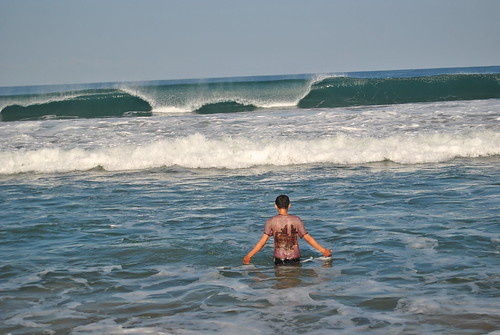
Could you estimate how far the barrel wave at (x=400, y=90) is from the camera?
32.0m

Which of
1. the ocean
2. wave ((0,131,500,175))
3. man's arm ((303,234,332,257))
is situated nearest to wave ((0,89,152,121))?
the ocean

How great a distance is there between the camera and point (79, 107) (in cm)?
3291

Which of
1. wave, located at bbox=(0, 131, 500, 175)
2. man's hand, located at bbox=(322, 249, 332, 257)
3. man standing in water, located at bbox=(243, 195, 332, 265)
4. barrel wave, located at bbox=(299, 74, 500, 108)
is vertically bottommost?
man's hand, located at bbox=(322, 249, 332, 257)

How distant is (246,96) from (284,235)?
89.6 ft

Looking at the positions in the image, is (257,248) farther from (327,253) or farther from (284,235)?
(327,253)

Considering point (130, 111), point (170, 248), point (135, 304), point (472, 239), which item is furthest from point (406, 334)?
point (130, 111)

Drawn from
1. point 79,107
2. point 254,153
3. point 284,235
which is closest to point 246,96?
point 79,107

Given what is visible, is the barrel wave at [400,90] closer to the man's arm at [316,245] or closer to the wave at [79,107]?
the wave at [79,107]

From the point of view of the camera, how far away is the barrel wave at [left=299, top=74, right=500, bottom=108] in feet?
105

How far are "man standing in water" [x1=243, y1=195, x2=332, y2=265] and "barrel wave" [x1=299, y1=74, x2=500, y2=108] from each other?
80.2 feet

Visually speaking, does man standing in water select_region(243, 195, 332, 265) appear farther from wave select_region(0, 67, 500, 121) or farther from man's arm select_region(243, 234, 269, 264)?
wave select_region(0, 67, 500, 121)

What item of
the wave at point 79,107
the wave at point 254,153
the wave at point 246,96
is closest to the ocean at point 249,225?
the wave at point 254,153

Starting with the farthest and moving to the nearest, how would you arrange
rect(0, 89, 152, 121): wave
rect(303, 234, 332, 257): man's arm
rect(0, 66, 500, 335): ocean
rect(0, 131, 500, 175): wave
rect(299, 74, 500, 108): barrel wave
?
1. rect(299, 74, 500, 108): barrel wave
2. rect(0, 89, 152, 121): wave
3. rect(0, 131, 500, 175): wave
4. rect(303, 234, 332, 257): man's arm
5. rect(0, 66, 500, 335): ocean

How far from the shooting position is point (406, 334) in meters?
4.82
